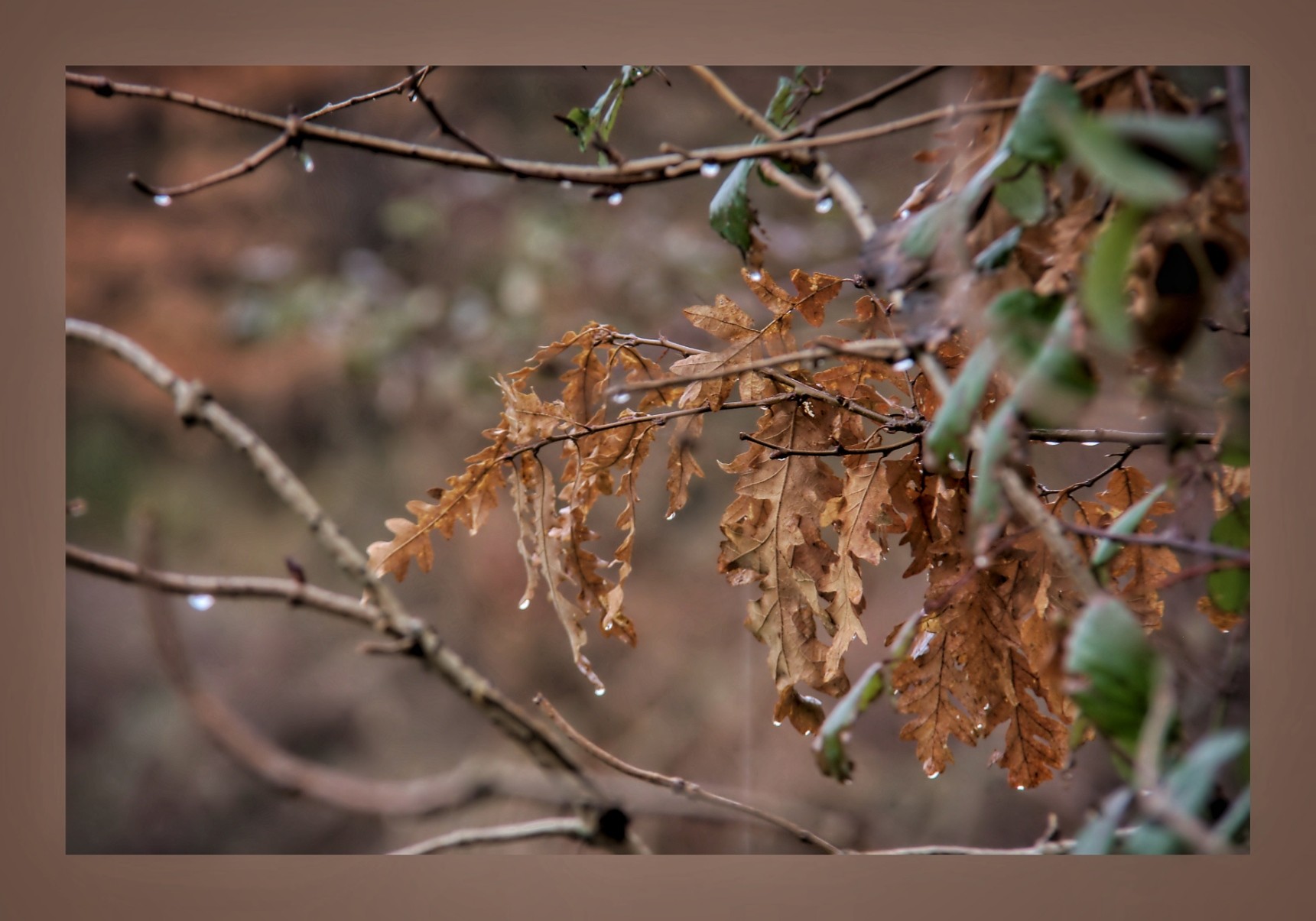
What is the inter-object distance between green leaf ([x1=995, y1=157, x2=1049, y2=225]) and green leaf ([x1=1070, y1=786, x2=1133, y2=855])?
0.31 m

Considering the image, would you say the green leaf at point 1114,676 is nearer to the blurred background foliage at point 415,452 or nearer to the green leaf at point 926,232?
→ the green leaf at point 926,232

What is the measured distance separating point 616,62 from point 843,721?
0.84 meters

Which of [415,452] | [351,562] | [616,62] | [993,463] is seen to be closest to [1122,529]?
[993,463]

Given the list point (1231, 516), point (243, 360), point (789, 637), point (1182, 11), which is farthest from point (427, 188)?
point (1231, 516)

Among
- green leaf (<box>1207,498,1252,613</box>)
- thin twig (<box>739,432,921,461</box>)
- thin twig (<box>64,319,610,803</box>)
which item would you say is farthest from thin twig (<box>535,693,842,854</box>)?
green leaf (<box>1207,498,1252,613</box>)

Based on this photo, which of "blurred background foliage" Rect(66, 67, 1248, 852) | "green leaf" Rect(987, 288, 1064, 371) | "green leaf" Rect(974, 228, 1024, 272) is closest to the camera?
"green leaf" Rect(987, 288, 1064, 371)

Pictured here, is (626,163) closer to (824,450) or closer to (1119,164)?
(824,450)

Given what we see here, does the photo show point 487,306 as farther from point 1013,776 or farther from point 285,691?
point 1013,776

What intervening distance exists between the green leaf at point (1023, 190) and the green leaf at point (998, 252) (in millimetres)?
26

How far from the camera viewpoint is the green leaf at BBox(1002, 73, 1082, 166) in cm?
51

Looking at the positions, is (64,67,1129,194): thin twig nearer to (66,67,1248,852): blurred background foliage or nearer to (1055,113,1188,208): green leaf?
(1055,113,1188,208): green leaf

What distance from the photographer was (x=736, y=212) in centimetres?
77

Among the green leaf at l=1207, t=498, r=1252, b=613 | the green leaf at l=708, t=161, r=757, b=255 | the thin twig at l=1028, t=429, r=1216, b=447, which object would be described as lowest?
the green leaf at l=1207, t=498, r=1252, b=613

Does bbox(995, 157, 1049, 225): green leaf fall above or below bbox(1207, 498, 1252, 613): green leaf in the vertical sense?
above
